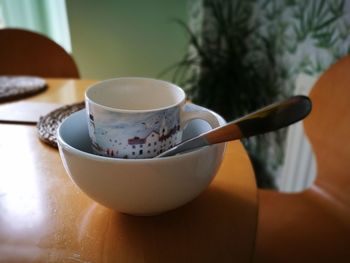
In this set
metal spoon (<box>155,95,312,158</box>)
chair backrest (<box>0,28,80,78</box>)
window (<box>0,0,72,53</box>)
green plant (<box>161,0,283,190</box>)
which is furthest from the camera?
window (<box>0,0,72,53</box>)

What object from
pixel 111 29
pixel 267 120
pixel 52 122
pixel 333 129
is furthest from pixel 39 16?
pixel 267 120

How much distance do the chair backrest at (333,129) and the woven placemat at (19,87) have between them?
74cm

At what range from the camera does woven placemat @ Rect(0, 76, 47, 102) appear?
78 cm

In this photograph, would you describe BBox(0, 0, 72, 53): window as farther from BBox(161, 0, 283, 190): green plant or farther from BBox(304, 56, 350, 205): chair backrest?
BBox(304, 56, 350, 205): chair backrest

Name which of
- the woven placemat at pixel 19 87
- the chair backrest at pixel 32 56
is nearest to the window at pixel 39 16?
the chair backrest at pixel 32 56

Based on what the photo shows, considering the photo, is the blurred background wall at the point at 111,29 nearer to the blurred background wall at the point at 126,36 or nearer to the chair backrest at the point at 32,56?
the blurred background wall at the point at 126,36

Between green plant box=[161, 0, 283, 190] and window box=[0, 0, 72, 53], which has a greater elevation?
window box=[0, 0, 72, 53]

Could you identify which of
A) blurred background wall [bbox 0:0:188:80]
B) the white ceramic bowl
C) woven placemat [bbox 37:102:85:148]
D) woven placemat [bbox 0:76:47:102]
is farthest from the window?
the white ceramic bowl

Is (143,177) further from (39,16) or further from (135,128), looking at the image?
(39,16)

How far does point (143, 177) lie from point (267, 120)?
0.14m

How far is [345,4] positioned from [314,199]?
61 cm

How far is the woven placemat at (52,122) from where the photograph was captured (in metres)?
0.56

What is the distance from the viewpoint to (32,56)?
1146mm

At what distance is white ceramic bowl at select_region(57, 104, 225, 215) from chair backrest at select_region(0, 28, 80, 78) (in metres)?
0.88
